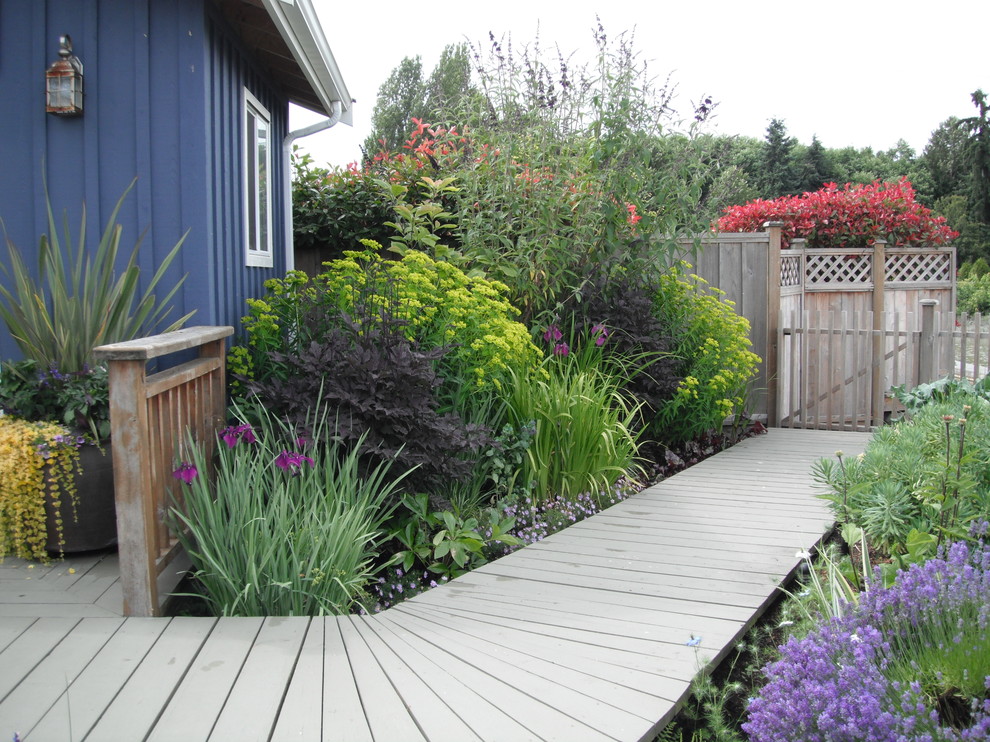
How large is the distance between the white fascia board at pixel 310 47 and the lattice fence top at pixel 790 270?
4898 mm

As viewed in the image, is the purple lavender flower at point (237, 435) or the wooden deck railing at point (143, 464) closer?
the wooden deck railing at point (143, 464)

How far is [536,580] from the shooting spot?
350 centimetres

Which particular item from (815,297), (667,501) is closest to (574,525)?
(667,501)

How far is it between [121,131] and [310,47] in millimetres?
1592

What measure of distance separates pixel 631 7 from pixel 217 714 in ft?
18.6

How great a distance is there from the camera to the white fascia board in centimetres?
466

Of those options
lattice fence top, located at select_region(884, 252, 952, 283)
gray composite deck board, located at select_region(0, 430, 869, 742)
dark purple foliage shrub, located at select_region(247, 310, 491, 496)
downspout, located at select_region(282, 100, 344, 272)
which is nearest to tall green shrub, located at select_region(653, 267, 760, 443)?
gray composite deck board, located at select_region(0, 430, 869, 742)

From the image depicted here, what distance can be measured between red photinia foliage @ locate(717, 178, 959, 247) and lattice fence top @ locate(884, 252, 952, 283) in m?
0.25

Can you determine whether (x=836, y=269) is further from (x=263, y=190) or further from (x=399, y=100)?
(x=399, y=100)

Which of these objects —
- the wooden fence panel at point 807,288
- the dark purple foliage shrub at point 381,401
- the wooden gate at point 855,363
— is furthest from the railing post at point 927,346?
the dark purple foliage shrub at point 381,401

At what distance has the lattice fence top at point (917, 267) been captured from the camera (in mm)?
10797

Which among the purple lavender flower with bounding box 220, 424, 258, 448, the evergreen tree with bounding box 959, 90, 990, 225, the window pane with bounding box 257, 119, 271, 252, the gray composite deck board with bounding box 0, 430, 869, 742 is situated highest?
the evergreen tree with bounding box 959, 90, 990, 225

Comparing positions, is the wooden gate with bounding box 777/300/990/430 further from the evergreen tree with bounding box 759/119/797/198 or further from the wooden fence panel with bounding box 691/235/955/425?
the evergreen tree with bounding box 759/119/797/198

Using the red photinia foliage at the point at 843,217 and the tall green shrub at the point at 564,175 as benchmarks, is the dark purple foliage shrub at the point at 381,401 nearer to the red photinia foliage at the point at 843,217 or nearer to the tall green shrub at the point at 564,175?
the tall green shrub at the point at 564,175
